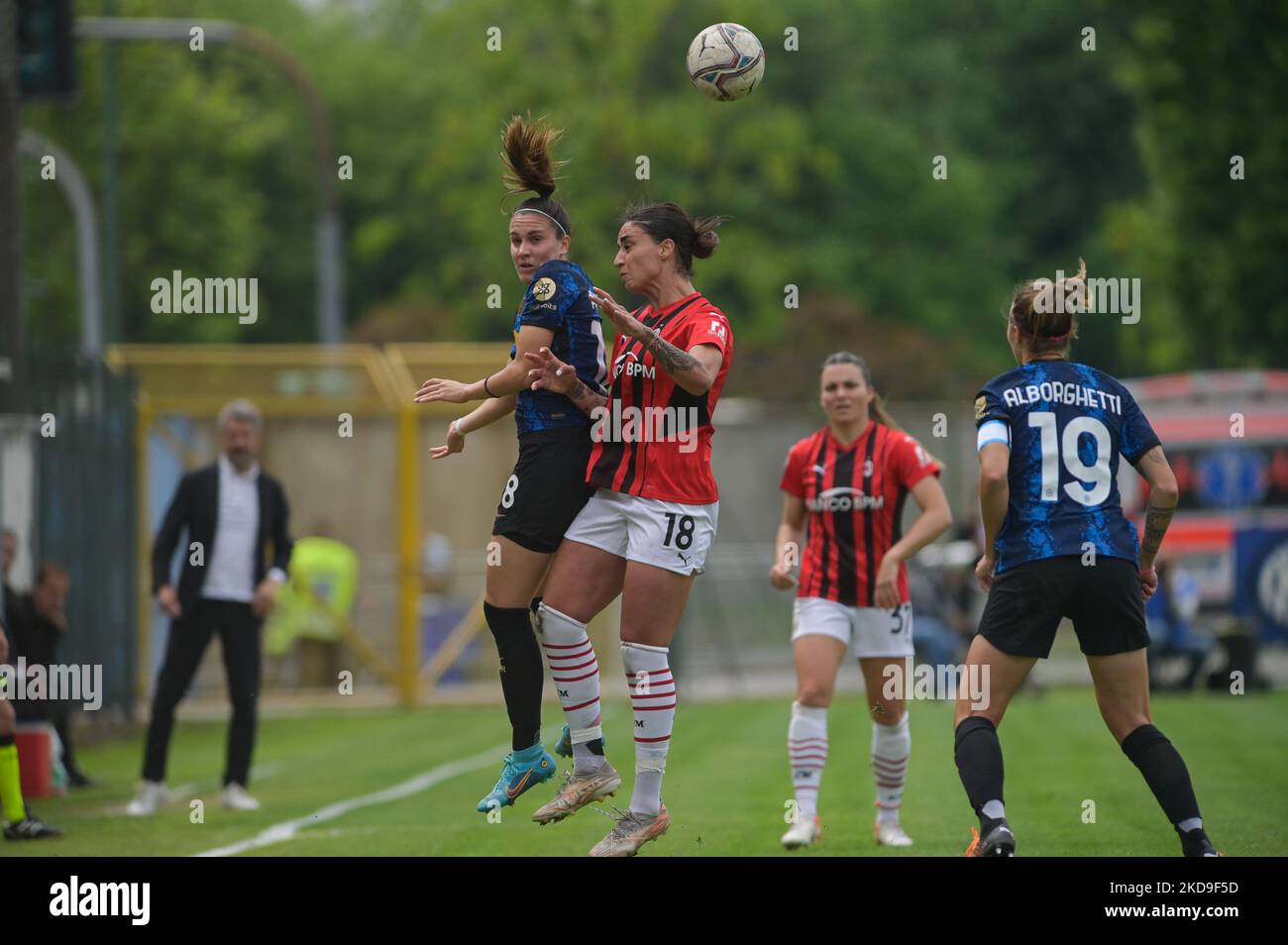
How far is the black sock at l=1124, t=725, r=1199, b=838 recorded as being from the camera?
24.0 ft

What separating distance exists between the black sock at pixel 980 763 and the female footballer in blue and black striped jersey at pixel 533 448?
1737 millimetres

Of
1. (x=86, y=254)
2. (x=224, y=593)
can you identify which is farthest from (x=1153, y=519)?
(x=86, y=254)

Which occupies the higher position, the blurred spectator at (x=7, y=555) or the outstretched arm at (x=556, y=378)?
the outstretched arm at (x=556, y=378)

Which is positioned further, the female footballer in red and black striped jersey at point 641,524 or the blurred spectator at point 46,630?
the blurred spectator at point 46,630

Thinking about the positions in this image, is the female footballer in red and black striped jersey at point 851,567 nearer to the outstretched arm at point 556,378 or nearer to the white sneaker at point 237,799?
the outstretched arm at point 556,378

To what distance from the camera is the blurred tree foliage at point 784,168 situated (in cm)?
3192

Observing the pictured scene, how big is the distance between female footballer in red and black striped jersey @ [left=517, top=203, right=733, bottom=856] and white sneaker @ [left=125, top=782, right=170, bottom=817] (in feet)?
17.0

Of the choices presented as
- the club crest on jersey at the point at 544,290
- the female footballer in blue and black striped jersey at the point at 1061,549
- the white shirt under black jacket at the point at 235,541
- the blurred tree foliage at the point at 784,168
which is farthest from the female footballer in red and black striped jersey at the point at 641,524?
the blurred tree foliage at the point at 784,168

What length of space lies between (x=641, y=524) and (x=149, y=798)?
19.1 ft

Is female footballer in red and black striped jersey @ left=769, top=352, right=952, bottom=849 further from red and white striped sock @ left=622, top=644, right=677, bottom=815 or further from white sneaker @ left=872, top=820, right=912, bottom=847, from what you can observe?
red and white striped sock @ left=622, top=644, right=677, bottom=815

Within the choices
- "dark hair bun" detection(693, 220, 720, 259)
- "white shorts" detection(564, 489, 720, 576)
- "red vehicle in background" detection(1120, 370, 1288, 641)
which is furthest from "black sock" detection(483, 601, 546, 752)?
"red vehicle in background" detection(1120, 370, 1288, 641)

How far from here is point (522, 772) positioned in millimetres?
7637

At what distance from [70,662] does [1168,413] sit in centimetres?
1760

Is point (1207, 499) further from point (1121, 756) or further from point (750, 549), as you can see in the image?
point (1121, 756)
